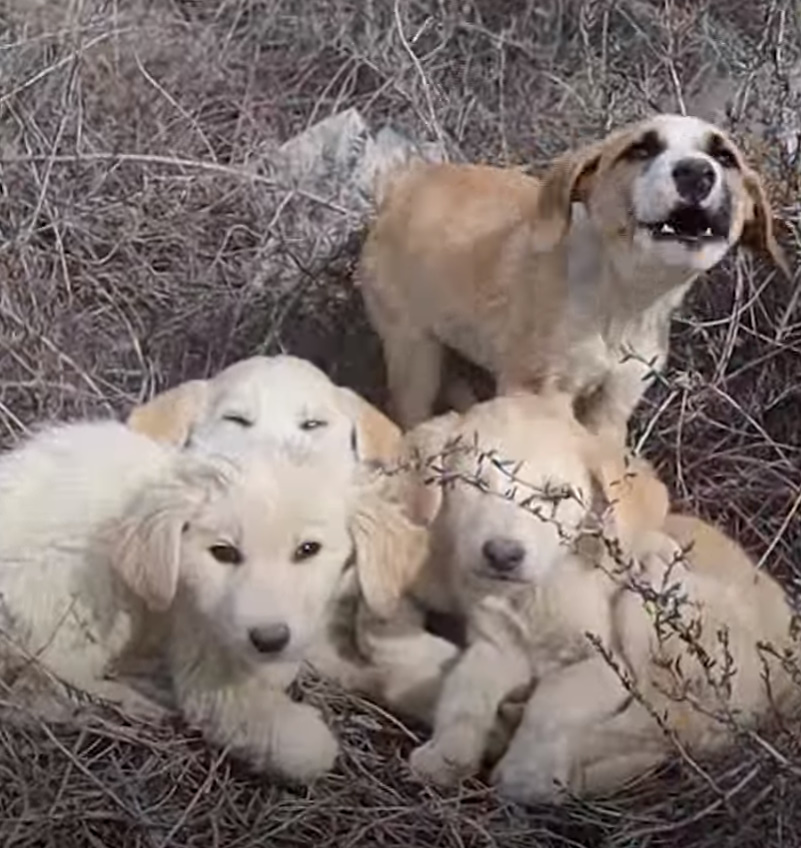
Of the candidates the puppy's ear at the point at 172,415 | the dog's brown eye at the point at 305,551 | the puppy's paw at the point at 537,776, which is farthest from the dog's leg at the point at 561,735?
the puppy's ear at the point at 172,415

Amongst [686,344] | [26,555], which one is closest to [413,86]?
[686,344]

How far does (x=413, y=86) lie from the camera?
19.9 ft

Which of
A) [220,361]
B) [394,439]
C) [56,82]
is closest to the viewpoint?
[394,439]

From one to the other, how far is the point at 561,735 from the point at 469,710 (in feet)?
0.61

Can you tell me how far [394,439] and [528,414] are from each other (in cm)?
34

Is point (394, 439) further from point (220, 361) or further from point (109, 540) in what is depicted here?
point (220, 361)

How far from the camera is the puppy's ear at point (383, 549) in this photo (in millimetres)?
3893

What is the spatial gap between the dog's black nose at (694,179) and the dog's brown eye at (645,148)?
0.12 m

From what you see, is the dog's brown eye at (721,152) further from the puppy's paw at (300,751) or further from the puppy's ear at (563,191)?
the puppy's paw at (300,751)

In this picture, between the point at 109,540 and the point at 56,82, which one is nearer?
the point at 109,540

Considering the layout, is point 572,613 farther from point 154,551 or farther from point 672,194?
point 672,194

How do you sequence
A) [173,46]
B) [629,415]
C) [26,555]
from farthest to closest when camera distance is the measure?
[173,46] → [629,415] → [26,555]

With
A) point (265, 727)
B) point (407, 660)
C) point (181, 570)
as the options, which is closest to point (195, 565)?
point (181, 570)

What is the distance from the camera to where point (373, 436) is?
4.34 metres
